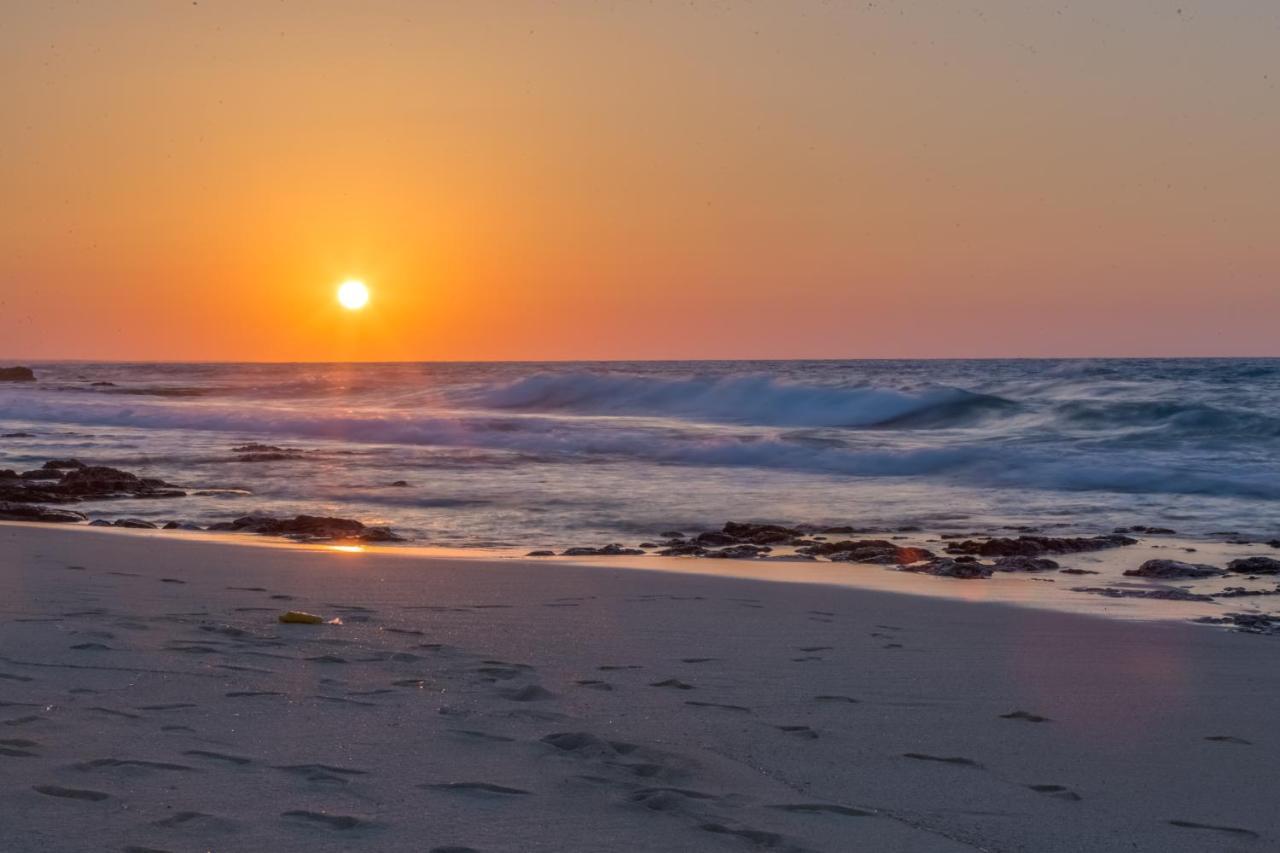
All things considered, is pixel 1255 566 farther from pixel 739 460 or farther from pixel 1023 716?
pixel 739 460

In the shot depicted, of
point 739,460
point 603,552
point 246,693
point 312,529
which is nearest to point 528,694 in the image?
point 246,693

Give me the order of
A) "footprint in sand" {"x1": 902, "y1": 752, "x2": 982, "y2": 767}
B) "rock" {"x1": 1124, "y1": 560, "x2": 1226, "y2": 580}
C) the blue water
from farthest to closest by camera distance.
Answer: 1. the blue water
2. "rock" {"x1": 1124, "y1": 560, "x2": 1226, "y2": 580}
3. "footprint in sand" {"x1": 902, "y1": 752, "x2": 982, "y2": 767}

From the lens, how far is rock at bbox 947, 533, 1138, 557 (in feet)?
27.8

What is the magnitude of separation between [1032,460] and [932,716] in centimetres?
1329

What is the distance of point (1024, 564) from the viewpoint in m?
7.90

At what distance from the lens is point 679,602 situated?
6.19 metres

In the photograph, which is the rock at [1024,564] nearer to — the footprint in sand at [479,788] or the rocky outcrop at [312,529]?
the rocky outcrop at [312,529]

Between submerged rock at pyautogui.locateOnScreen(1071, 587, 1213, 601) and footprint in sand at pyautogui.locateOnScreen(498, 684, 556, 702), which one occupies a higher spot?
footprint in sand at pyautogui.locateOnScreen(498, 684, 556, 702)

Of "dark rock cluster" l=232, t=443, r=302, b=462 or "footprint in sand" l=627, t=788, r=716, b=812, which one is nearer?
"footprint in sand" l=627, t=788, r=716, b=812

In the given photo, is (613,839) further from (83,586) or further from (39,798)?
(83,586)

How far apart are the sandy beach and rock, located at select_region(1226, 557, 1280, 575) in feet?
7.67

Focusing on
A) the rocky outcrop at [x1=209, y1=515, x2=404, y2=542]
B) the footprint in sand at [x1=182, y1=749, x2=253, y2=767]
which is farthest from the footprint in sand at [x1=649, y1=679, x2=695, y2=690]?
the rocky outcrop at [x1=209, y1=515, x2=404, y2=542]

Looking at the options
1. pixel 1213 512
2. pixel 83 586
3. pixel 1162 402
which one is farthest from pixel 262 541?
pixel 1162 402

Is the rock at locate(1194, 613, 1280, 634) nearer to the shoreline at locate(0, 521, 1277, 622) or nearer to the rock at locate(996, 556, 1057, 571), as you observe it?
the shoreline at locate(0, 521, 1277, 622)
